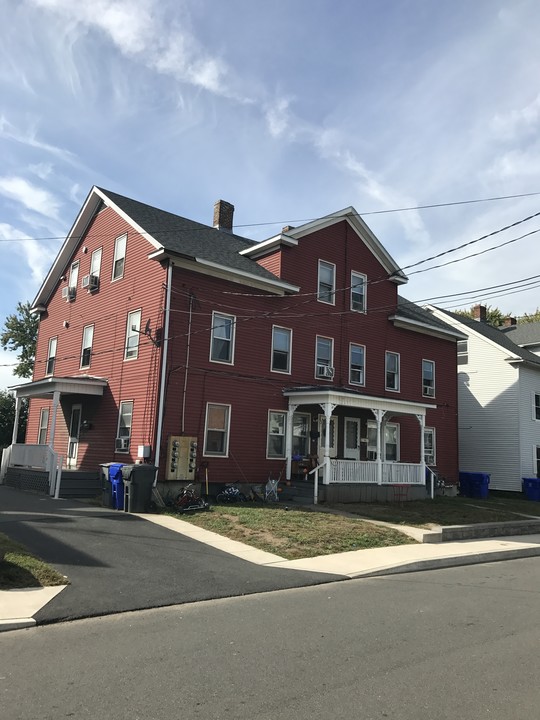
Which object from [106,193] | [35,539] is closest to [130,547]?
[35,539]

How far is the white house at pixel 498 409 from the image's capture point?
30.3 m

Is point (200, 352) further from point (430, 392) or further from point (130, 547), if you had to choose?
point (430, 392)

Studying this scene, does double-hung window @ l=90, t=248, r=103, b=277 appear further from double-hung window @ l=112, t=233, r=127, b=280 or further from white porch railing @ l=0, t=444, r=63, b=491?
white porch railing @ l=0, t=444, r=63, b=491

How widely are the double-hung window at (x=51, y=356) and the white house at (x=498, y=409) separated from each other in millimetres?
21547

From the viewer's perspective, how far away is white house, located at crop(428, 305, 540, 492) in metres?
30.3

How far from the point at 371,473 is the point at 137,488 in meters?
8.57

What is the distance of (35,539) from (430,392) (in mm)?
20403

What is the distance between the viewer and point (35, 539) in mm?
10844

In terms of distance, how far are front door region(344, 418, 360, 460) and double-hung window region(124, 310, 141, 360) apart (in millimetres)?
8899

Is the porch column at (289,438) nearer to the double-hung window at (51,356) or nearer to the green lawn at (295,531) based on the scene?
the green lawn at (295,531)

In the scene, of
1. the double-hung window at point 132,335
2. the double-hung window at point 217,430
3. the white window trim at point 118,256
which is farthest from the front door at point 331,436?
the white window trim at point 118,256

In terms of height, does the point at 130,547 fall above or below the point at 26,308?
below

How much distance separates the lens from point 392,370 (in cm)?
2584

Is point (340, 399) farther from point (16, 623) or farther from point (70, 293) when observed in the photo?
point (16, 623)
